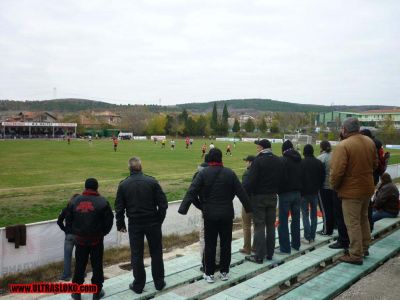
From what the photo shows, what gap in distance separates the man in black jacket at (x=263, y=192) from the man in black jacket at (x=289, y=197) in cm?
35

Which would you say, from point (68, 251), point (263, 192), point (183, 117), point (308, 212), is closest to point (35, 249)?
point (68, 251)

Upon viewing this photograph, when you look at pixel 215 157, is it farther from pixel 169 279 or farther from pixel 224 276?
pixel 169 279

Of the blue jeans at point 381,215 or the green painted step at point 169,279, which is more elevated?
the blue jeans at point 381,215

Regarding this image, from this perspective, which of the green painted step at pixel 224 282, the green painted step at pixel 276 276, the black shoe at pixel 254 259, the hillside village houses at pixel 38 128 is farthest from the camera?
the hillside village houses at pixel 38 128

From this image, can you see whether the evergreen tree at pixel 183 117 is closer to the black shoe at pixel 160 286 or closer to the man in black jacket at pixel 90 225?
the man in black jacket at pixel 90 225

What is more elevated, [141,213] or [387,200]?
[141,213]

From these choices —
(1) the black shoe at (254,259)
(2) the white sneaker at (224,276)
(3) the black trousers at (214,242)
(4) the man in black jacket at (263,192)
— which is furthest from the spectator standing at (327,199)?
(2) the white sneaker at (224,276)

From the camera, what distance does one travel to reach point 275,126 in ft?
386

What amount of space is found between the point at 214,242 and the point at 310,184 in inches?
100

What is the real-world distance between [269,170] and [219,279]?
177 cm

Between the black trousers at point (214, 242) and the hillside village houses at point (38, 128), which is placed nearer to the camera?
the black trousers at point (214, 242)

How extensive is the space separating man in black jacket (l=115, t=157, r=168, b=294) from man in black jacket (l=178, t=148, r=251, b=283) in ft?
1.28

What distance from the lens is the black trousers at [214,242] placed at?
507 centimetres

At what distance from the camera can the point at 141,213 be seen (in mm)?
5055
